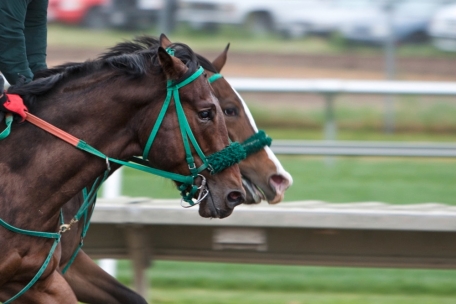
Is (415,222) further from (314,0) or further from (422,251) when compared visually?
(314,0)

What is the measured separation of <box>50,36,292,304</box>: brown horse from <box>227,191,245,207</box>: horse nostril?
0.76 m

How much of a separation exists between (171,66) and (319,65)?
37.4 ft

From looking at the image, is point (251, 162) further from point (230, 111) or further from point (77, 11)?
point (77, 11)

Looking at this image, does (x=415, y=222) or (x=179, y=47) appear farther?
(x=415, y=222)

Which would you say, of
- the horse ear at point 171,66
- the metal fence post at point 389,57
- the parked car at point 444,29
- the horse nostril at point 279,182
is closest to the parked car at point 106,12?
the metal fence post at point 389,57

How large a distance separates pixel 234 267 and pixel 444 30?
8375 mm

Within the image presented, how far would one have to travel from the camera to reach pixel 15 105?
3338mm

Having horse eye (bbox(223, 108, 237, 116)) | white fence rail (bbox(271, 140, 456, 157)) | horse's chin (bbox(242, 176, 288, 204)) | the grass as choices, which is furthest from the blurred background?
horse eye (bbox(223, 108, 237, 116))

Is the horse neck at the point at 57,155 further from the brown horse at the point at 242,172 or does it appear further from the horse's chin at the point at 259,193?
the horse's chin at the point at 259,193

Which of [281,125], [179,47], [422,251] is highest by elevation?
[179,47]

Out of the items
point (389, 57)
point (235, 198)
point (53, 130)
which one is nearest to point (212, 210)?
point (235, 198)

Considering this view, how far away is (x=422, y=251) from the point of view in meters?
4.64

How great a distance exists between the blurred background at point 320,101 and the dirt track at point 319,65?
0.07ft

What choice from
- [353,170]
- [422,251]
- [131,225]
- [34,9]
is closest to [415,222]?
[422,251]
